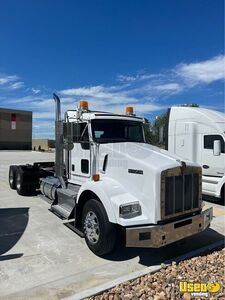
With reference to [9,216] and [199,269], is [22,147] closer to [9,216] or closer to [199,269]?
[9,216]

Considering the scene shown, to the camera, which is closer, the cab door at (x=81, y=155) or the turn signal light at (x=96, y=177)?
the turn signal light at (x=96, y=177)

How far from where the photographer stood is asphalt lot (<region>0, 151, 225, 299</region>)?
392cm

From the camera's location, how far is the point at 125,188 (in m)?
4.90

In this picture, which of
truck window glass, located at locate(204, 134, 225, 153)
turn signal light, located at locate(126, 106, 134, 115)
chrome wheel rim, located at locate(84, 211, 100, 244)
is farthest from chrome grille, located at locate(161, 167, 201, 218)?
truck window glass, located at locate(204, 134, 225, 153)

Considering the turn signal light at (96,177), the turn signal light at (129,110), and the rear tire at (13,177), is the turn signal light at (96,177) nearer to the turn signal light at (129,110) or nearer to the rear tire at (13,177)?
the turn signal light at (129,110)

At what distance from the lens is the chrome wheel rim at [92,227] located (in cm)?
492

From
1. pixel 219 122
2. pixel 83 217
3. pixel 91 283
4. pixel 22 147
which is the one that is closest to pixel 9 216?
pixel 83 217

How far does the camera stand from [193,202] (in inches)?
195

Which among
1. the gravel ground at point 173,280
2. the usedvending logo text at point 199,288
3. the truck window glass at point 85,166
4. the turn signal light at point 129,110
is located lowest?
the usedvending logo text at point 199,288

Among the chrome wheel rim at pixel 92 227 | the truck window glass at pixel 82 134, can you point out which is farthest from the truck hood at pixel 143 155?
the chrome wheel rim at pixel 92 227

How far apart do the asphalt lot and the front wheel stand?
0.62 feet

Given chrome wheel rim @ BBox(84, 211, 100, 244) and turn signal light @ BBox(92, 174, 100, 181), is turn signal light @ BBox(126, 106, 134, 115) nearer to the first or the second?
turn signal light @ BBox(92, 174, 100, 181)

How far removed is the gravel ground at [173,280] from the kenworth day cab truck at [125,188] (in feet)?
1.46


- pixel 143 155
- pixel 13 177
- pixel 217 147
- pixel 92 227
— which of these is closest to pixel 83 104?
pixel 143 155
